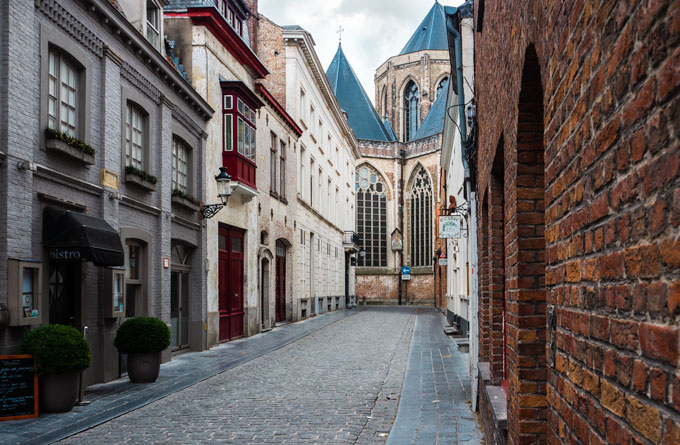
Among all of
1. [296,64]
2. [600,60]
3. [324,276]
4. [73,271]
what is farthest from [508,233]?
[324,276]

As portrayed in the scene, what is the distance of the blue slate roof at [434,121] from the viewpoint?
54.1m

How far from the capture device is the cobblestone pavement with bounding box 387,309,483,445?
22.2 feet

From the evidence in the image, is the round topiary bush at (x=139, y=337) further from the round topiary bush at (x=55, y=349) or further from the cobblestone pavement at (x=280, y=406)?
the round topiary bush at (x=55, y=349)

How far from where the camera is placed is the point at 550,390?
2760mm

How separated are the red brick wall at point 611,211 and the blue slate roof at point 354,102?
2106 inches

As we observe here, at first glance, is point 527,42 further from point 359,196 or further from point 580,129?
point 359,196

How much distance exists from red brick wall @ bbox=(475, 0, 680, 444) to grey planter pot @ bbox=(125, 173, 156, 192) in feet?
31.8

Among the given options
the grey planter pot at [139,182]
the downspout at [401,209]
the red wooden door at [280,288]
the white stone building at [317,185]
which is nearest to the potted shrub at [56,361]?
the grey planter pot at [139,182]

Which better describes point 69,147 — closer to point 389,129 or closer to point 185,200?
point 185,200

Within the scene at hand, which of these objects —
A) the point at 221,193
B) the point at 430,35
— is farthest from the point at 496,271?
the point at 430,35

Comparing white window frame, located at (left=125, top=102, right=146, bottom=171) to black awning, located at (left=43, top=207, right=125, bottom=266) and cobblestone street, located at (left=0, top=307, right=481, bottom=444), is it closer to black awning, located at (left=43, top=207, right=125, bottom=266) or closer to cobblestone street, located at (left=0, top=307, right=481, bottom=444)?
black awning, located at (left=43, top=207, right=125, bottom=266)

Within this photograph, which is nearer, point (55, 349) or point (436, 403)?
point (55, 349)

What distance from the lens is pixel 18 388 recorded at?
7945 millimetres

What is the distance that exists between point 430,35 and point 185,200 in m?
51.2
